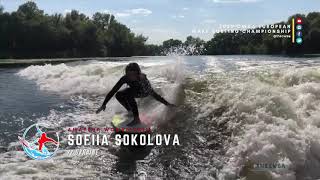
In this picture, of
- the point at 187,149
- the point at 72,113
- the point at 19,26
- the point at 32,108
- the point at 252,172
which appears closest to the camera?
the point at 252,172

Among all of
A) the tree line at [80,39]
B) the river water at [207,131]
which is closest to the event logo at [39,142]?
the river water at [207,131]

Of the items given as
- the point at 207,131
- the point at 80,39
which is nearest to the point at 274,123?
the point at 207,131

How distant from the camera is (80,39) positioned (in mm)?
103188

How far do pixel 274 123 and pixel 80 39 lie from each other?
3852 inches

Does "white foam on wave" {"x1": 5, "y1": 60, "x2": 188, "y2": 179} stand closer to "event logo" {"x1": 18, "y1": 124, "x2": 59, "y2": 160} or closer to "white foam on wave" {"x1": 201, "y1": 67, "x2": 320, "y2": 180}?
"event logo" {"x1": 18, "y1": 124, "x2": 59, "y2": 160}

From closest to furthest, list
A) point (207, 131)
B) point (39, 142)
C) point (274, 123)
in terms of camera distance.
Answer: point (274, 123) < point (39, 142) < point (207, 131)

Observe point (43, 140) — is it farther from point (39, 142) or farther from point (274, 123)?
point (274, 123)

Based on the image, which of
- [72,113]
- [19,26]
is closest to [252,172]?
[72,113]

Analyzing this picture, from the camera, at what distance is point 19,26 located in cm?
9800

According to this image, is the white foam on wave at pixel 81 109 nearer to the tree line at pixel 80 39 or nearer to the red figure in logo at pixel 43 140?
the red figure in logo at pixel 43 140

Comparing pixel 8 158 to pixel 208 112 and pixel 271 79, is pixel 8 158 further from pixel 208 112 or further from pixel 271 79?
pixel 271 79

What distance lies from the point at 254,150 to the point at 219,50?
61.2 m

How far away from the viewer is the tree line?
Result: 65938 mm

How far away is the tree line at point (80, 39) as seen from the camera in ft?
216
